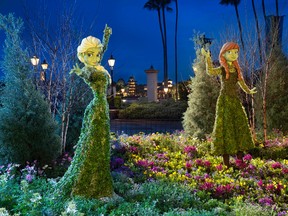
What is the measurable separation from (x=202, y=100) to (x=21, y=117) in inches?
211

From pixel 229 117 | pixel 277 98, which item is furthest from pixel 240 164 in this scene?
pixel 277 98

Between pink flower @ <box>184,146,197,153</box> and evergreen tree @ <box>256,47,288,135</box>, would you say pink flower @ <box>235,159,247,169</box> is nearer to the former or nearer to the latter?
pink flower @ <box>184,146,197,153</box>

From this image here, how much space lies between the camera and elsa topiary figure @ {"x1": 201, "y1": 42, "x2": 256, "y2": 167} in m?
6.68

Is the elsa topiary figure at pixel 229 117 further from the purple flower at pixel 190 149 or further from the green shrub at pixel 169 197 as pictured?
the green shrub at pixel 169 197

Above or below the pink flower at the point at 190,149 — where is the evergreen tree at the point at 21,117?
above

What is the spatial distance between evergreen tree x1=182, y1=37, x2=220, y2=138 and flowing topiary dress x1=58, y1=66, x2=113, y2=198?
Answer: 18.2ft

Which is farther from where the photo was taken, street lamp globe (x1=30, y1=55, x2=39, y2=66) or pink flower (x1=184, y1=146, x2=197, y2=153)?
street lamp globe (x1=30, y1=55, x2=39, y2=66)

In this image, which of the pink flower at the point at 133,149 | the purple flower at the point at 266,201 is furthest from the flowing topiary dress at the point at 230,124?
the pink flower at the point at 133,149

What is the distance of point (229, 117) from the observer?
264 inches

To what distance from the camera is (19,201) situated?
3.95 m

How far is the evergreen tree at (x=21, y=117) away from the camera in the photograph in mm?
6066

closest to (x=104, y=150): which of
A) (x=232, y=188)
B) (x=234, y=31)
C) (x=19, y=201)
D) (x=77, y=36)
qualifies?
(x=19, y=201)

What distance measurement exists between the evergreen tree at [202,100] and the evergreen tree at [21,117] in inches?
182

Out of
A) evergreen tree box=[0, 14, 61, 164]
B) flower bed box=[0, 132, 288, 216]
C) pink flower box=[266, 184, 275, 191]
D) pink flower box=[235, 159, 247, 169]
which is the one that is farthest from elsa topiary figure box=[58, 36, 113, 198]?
pink flower box=[235, 159, 247, 169]
